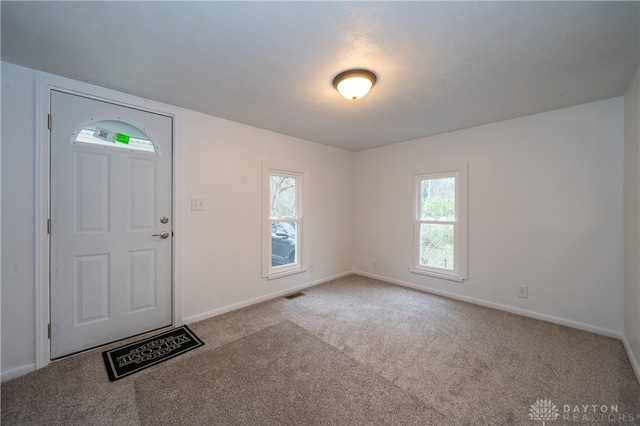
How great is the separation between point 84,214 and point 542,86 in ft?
13.4

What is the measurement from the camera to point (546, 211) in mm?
2797

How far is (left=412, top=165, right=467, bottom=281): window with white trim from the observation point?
3408 millimetres

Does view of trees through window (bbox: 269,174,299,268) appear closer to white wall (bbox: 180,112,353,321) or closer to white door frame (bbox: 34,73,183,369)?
white wall (bbox: 180,112,353,321)

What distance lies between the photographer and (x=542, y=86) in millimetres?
2199

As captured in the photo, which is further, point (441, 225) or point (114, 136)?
point (441, 225)

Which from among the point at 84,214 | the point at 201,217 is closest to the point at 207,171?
the point at 201,217

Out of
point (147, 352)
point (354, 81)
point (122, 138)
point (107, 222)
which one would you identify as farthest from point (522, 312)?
point (122, 138)

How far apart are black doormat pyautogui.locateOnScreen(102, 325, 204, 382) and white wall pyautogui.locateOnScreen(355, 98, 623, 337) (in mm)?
3123

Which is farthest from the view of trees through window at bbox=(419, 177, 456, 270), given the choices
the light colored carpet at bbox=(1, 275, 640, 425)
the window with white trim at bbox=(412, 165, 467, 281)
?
the light colored carpet at bbox=(1, 275, 640, 425)

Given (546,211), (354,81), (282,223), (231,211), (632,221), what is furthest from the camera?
(282,223)

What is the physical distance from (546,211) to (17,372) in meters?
4.93

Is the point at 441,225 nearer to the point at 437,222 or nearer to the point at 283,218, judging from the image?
the point at 437,222

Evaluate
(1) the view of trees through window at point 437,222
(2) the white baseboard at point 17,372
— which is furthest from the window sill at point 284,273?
(2) the white baseboard at point 17,372

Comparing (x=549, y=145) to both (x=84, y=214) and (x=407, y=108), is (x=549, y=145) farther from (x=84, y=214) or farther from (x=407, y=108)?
(x=84, y=214)
